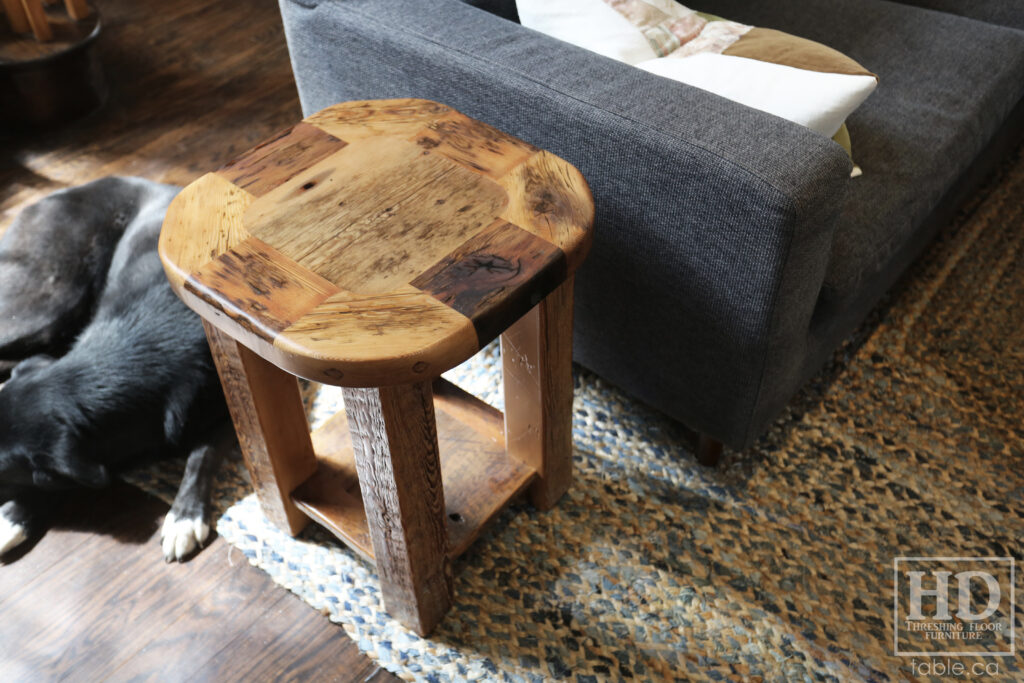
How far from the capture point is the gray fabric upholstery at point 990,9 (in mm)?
2006

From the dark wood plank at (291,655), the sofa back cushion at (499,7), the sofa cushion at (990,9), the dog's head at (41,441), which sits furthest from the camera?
the sofa cushion at (990,9)

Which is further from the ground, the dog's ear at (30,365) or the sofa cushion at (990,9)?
the sofa cushion at (990,9)

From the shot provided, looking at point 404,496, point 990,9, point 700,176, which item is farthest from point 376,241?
point 990,9

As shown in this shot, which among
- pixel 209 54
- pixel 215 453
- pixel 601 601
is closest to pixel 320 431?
pixel 215 453

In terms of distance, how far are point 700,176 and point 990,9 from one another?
1.41m

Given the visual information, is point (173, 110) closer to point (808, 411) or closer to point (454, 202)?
point (454, 202)

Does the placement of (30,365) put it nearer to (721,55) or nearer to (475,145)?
(475,145)

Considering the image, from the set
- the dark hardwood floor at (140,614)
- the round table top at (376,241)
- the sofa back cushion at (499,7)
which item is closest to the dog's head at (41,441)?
the dark hardwood floor at (140,614)

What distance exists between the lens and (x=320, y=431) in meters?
1.48

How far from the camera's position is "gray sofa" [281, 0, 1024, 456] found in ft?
3.76

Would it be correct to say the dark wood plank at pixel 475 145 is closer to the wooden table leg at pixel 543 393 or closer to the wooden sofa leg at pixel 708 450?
the wooden table leg at pixel 543 393

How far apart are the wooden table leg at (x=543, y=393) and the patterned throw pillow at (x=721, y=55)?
456 mm

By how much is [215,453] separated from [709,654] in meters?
0.95

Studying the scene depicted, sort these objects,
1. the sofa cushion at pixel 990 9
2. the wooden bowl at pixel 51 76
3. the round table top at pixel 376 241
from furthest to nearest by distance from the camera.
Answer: the wooden bowl at pixel 51 76
the sofa cushion at pixel 990 9
the round table top at pixel 376 241
